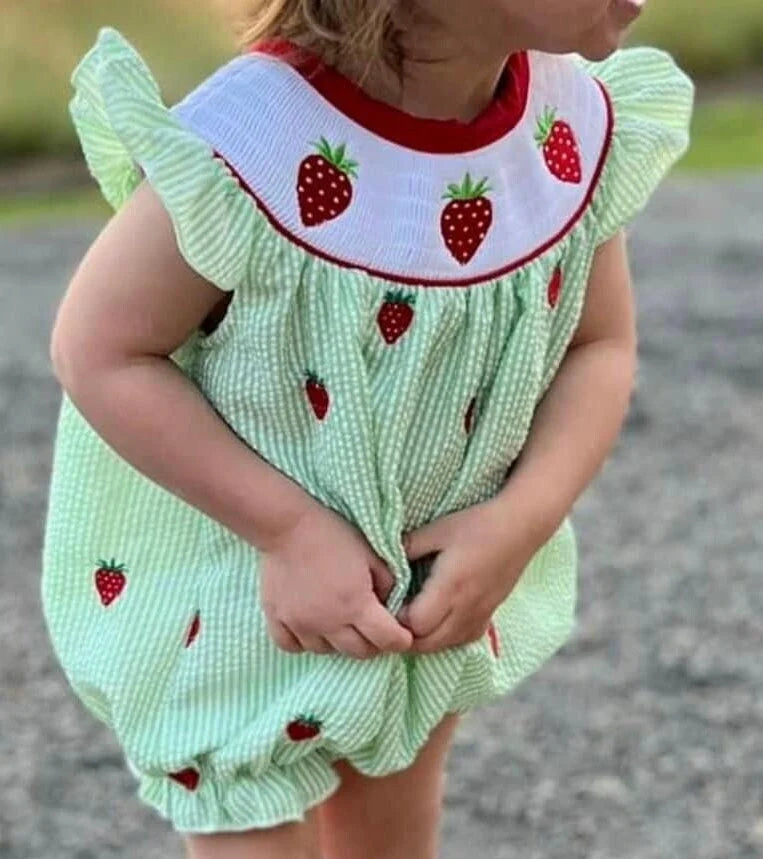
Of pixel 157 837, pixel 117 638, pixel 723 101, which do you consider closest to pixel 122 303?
pixel 117 638

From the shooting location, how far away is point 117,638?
1701 mm

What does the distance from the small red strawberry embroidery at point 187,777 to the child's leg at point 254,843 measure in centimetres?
5

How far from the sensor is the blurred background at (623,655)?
2689mm

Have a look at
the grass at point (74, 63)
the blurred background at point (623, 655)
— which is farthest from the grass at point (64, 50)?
the blurred background at point (623, 655)

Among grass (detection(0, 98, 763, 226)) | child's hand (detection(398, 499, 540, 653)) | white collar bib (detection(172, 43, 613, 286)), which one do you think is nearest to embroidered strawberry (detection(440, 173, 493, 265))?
white collar bib (detection(172, 43, 613, 286))

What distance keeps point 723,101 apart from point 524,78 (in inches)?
426

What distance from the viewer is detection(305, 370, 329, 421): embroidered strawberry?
157 centimetres

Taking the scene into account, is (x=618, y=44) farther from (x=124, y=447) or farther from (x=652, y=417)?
(x=652, y=417)

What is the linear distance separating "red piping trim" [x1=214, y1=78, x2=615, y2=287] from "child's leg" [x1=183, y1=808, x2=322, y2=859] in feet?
1.62

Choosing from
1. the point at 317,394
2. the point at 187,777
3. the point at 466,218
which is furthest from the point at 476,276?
the point at 187,777

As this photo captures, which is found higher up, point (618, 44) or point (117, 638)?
point (618, 44)

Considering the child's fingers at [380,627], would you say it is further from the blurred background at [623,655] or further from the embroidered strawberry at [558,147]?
the blurred background at [623,655]

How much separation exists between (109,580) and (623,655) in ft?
5.51

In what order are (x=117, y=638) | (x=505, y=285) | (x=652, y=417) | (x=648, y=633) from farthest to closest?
(x=652, y=417), (x=648, y=633), (x=117, y=638), (x=505, y=285)
